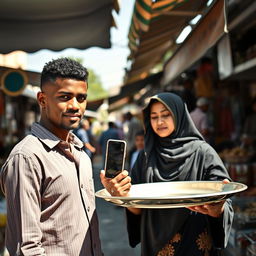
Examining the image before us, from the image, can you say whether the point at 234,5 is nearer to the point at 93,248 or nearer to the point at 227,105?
the point at 227,105

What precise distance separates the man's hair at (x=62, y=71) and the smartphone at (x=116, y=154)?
342 mm

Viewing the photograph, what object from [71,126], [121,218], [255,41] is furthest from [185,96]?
[71,126]

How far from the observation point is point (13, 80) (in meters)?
6.03

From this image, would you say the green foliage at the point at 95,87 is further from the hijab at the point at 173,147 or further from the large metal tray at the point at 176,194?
the large metal tray at the point at 176,194

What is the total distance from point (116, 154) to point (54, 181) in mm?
332

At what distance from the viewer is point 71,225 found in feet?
5.29

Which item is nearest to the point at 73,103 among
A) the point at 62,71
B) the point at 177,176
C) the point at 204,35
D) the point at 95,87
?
the point at 62,71

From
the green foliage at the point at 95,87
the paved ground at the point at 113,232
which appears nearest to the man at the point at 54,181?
the paved ground at the point at 113,232

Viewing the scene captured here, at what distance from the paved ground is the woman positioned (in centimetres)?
276

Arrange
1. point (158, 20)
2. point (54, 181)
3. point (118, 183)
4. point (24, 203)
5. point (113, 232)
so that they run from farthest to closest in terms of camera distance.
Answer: point (113, 232)
point (158, 20)
point (118, 183)
point (54, 181)
point (24, 203)

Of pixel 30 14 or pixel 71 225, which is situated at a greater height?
pixel 30 14

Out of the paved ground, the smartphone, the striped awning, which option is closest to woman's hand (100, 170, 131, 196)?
the smartphone

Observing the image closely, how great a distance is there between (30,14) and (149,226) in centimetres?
262

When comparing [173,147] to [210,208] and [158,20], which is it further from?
[158,20]
